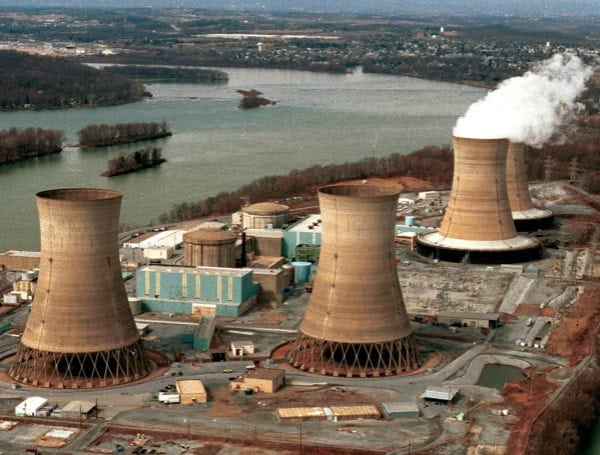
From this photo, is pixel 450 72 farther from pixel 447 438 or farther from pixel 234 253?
pixel 447 438

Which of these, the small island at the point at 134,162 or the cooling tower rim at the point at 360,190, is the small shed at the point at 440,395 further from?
the small island at the point at 134,162

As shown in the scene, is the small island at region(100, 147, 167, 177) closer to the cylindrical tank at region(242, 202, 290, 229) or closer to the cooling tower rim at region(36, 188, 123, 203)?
the cylindrical tank at region(242, 202, 290, 229)

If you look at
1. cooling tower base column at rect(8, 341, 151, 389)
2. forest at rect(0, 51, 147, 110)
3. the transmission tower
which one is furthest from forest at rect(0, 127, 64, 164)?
cooling tower base column at rect(8, 341, 151, 389)

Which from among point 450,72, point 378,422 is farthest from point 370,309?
point 450,72

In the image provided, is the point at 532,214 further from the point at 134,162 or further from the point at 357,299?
the point at 134,162

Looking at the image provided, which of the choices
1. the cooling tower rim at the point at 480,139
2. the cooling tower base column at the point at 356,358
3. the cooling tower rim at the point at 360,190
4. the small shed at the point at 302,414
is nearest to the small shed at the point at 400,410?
the small shed at the point at 302,414
